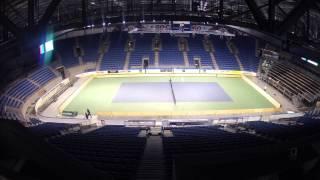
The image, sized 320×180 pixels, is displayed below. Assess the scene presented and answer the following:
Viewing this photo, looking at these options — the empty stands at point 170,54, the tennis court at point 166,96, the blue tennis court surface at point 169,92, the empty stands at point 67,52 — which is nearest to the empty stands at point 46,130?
the tennis court at point 166,96

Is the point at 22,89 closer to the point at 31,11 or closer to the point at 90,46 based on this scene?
the point at 31,11

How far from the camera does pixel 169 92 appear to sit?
3588cm

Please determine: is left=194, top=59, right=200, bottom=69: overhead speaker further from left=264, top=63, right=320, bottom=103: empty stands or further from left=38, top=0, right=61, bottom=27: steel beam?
left=38, top=0, right=61, bottom=27: steel beam

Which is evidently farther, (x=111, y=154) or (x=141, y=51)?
(x=141, y=51)

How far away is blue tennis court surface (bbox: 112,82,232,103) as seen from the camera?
110 feet

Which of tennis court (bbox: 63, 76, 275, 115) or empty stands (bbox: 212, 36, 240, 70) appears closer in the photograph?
tennis court (bbox: 63, 76, 275, 115)

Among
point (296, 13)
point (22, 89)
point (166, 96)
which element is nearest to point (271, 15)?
point (296, 13)

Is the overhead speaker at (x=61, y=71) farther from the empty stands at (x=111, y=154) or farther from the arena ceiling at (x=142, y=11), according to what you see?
the empty stands at (x=111, y=154)

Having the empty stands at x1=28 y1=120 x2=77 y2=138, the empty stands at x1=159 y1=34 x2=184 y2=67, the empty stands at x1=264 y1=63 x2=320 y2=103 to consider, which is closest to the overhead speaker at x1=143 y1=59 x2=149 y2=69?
the empty stands at x1=159 y1=34 x2=184 y2=67

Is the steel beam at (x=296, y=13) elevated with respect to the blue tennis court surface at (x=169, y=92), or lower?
elevated

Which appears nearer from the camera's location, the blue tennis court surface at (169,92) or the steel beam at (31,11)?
the steel beam at (31,11)

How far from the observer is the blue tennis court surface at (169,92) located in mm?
33431

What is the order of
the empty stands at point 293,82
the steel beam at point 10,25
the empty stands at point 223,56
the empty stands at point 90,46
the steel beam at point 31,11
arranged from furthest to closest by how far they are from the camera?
the empty stands at point 90,46 < the empty stands at point 223,56 < the empty stands at point 293,82 < the steel beam at point 31,11 < the steel beam at point 10,25

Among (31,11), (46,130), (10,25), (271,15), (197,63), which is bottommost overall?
(46,130)
